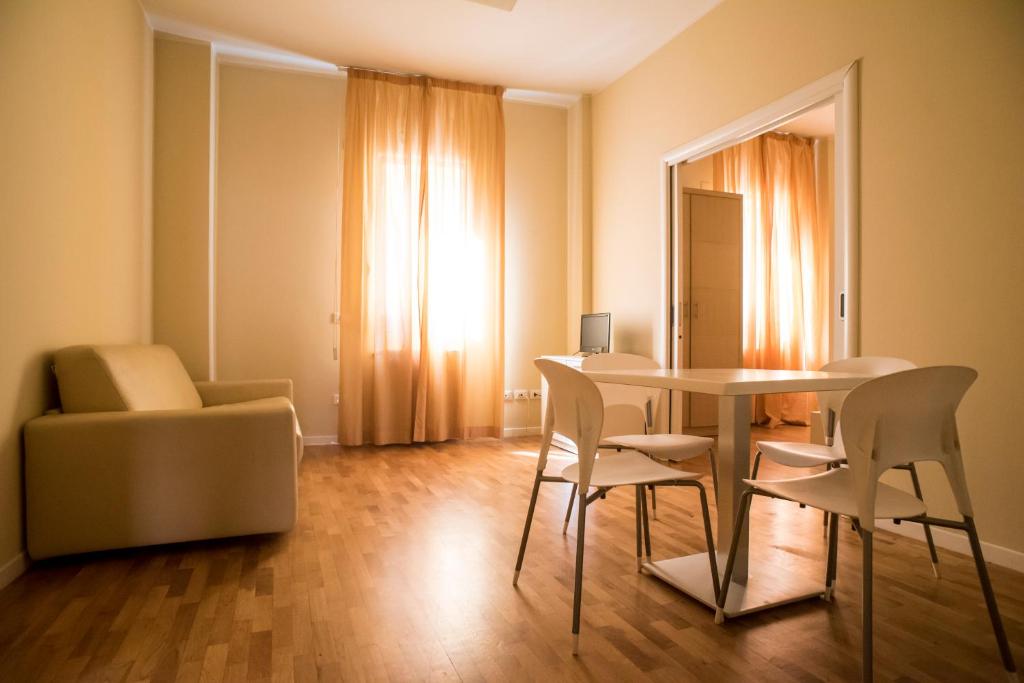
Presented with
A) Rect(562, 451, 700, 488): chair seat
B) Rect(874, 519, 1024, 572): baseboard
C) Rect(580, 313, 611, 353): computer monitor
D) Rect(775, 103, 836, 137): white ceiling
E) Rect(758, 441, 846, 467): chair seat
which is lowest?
Rect(874, 519, 1024, 572): baseboard

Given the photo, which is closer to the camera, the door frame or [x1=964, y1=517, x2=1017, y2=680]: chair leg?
[x1=964, y1=517, x2=1017, y2=680]: chair leg

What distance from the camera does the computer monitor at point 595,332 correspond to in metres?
4.50

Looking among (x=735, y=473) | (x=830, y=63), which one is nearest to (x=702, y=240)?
(x=830, y=63)

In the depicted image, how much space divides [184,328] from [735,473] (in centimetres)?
393

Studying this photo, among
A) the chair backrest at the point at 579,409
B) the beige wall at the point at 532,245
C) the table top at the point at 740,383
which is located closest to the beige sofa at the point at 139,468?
the chair backrest at the point at 579,409

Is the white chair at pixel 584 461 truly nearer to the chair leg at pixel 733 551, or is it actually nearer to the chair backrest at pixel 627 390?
the chair leg at pixel 733 551

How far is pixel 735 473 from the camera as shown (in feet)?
6.23

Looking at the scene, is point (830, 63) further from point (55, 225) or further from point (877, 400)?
point (55, 225)

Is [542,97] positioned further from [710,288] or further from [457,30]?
[710,288]

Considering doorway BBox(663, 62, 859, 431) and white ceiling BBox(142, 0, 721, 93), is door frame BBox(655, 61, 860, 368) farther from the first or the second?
white ceiling BBox(142, 0, 721, 93)

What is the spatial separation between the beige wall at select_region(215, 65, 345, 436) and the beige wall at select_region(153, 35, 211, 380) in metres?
0.29

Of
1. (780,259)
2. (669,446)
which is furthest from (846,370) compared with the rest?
(780,259)

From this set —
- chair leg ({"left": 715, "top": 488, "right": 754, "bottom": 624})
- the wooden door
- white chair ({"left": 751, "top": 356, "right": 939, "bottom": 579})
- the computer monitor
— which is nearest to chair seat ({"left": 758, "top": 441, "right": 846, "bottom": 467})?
white chair ({"left": 751, "top": 356, "right": 939, "bottom": 579})

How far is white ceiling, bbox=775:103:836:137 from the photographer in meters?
5.41
